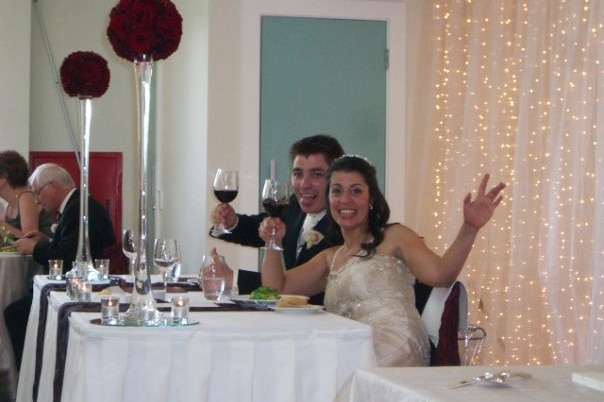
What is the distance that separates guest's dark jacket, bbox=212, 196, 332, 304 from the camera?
3.69 metres

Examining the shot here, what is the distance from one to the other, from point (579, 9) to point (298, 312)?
7.82 feet

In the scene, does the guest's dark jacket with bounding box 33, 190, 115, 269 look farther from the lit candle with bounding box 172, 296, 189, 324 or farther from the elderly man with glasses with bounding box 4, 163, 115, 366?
the lit candle with bounding box 172, 296, 189, 324

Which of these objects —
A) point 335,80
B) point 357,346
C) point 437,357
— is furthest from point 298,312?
point 335,80

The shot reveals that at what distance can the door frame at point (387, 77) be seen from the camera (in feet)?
19.7

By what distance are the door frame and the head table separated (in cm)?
350

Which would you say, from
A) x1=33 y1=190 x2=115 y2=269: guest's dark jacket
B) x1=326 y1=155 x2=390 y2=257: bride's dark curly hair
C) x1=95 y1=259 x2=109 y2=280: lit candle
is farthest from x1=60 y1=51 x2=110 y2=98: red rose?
x1=326 y1=155 x2=390 y2=257: bride's dark curly hair

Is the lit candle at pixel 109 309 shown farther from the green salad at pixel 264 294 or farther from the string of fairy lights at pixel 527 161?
the string of fairy lights at pixel 527 161

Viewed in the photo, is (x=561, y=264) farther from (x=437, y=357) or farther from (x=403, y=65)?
(x=403, y=65)

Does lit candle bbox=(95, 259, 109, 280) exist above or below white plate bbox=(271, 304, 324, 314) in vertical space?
below

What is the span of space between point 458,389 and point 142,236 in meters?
1.30

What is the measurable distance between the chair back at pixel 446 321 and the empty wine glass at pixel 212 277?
26.2 inches

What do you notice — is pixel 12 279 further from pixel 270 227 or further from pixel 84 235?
pixel 270 227

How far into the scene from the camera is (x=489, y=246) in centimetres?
519

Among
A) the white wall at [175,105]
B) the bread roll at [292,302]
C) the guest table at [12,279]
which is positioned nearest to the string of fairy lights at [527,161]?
the white wall at [175,105]
